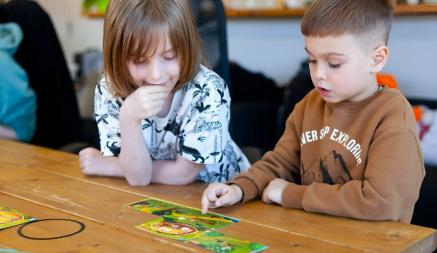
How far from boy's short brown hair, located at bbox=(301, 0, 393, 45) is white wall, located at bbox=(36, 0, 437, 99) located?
1.52 meters

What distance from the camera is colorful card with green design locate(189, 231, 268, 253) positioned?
1.03m

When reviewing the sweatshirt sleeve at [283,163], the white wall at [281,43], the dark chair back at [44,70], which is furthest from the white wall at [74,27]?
the sweatshirt sleeve at [283,163]

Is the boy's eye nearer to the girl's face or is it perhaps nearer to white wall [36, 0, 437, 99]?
the girl's face

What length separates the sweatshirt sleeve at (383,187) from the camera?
118cm

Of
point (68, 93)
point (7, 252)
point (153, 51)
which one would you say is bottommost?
point (7, 252)

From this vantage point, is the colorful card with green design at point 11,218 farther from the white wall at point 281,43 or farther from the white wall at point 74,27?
the white wall at point 74,27

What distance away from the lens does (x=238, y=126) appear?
2.89m

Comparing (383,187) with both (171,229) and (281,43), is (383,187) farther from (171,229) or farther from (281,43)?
(281,43)

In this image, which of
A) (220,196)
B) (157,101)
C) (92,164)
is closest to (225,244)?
(220,196)

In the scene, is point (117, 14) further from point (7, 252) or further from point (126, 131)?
point (7, 252)

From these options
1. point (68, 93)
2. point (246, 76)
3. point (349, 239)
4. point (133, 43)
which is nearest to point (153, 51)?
point (133, 43)

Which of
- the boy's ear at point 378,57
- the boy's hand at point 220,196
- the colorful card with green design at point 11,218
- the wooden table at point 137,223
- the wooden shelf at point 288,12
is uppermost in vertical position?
the wooden shelf at point 288,12

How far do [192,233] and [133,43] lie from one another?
532 mm

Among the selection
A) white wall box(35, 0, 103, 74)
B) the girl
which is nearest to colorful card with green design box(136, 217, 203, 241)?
the girl
